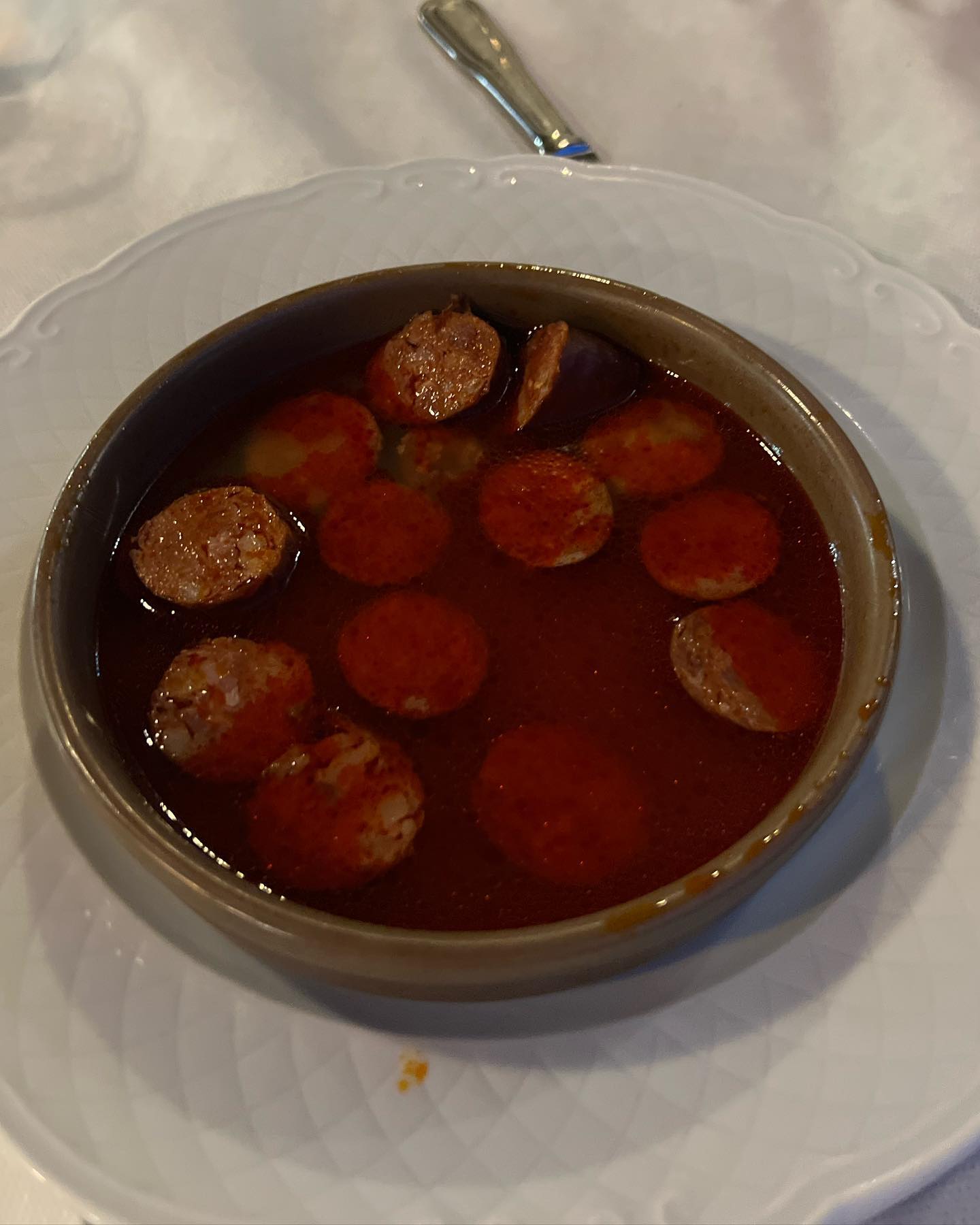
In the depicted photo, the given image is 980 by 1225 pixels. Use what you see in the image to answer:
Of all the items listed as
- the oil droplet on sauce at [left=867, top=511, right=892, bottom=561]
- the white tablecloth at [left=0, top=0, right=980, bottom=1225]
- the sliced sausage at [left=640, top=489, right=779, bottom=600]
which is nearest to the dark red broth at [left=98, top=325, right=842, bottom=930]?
the sliced sausage at [left=640, top=489, right=779, bottom=600]

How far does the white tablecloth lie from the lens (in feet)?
7.66

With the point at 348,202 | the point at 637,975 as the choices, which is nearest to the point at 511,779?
the point at 637,975

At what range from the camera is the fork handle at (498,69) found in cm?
237

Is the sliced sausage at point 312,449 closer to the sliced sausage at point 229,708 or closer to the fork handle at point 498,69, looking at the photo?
the sliced sausage at point 229,708

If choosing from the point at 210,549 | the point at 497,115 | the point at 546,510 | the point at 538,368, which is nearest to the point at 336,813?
the point at 210,549

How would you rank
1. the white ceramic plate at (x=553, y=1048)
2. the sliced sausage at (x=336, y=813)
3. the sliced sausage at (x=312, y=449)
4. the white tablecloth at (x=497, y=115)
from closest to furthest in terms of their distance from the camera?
the white ceramic plate at (x=553, y=1048) < the sliced sausage at (x=336, y=813) < the sliced sausage at (x=312, y=449) < the white tablecloth at (x=497, y=115)

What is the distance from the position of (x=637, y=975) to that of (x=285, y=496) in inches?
36.5

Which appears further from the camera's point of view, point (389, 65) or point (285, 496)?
point (389, 65)

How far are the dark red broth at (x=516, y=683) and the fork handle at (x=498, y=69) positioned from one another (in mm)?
1055

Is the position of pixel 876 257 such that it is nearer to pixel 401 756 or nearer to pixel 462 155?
pixel 462 155

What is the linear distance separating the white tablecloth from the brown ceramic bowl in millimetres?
874

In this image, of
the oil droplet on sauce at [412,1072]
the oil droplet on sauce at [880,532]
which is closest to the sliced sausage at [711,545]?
the oil droplet on sauce at [880,532]

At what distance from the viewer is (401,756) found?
4.42 ft

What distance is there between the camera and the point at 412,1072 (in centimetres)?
114
